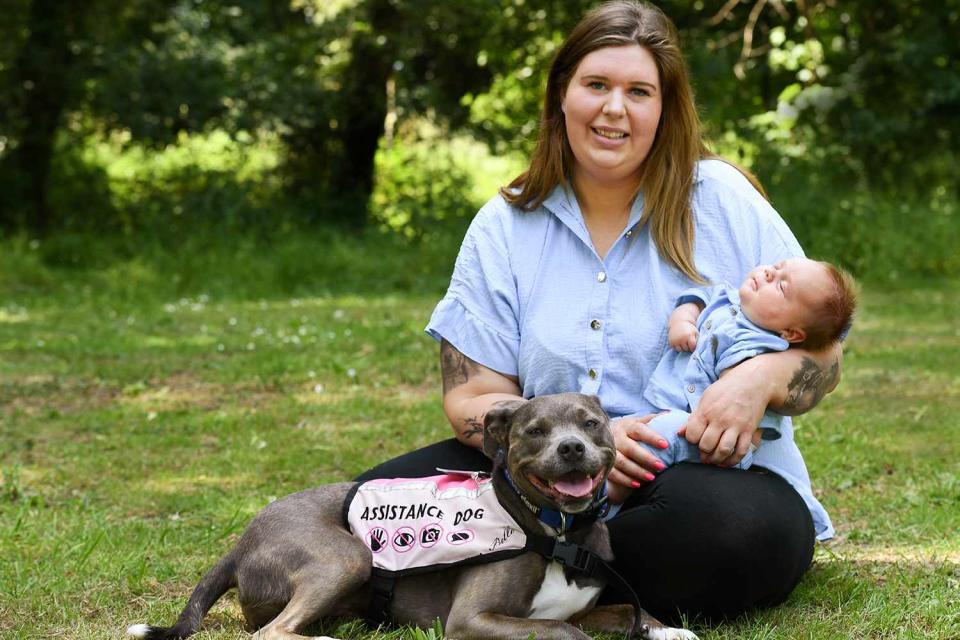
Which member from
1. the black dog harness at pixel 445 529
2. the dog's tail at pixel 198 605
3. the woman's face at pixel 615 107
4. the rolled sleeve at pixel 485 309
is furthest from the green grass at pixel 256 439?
the woman's face at pixel 615 107

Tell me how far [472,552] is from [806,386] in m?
1.13

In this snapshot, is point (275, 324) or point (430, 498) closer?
point (430, 498)

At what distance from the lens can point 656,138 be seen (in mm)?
4004

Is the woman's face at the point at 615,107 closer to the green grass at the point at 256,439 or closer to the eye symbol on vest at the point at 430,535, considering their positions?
the eye symbol on vest at the point at 430,535

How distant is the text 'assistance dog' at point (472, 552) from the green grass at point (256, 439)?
150 mm

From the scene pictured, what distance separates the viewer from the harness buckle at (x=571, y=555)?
3318 mm

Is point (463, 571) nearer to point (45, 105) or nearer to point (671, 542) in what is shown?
point (671, 542)

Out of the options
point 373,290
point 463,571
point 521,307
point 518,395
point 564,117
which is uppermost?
point 564,117

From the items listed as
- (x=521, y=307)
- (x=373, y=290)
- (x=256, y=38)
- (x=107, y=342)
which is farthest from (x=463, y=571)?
(x=256, y=38)

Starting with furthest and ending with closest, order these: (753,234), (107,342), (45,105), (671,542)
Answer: (45,105)
(107,342)
(753,234)
(671,542)

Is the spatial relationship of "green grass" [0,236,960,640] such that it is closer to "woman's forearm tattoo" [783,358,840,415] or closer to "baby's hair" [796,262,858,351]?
"woman's forearm tattoo" [783,358,840,415]

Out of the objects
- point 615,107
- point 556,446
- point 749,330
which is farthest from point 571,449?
point 615,107

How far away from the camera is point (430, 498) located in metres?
3.52

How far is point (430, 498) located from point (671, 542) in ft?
2.35
